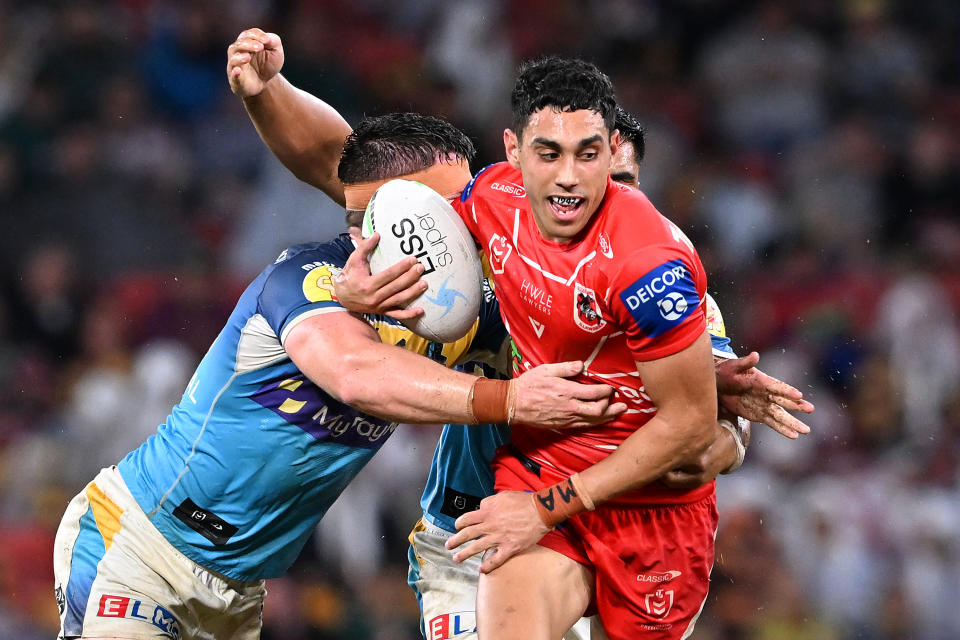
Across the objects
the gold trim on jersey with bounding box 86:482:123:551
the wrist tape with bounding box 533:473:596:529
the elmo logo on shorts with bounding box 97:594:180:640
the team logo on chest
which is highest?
the team logo on chest

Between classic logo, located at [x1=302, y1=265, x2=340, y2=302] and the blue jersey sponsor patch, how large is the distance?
97 cm

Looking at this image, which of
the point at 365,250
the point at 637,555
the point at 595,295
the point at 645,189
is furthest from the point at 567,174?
the point at 645,189

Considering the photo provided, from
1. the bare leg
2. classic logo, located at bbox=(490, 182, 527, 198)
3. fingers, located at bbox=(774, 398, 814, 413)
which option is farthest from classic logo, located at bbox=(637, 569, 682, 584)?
classic logo, located at bbox=(490, 182, 527, 198)

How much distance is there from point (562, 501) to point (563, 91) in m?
1.15

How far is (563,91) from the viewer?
11.0ft

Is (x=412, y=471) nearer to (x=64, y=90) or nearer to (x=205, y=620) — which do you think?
(x=205, y=620)

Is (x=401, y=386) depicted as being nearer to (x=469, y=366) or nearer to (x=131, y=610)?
(x=469, y=366)

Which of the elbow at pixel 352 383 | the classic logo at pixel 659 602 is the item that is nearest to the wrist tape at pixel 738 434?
the classic logo at pixel 659 602

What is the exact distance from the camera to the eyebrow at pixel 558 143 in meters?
3.29

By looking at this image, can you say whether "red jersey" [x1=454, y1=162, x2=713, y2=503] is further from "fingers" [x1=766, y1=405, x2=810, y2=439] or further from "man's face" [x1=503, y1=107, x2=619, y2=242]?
"fingers" [x1=766, y1=405, x2=810, y2=439]

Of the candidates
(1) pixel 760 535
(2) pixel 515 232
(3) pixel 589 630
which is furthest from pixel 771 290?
(2) pixel 515 232

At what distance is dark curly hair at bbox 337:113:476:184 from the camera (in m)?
3.86

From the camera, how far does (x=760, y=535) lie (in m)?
7.04

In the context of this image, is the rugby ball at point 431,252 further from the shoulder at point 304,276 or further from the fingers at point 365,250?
the shoulder at point 304,276
